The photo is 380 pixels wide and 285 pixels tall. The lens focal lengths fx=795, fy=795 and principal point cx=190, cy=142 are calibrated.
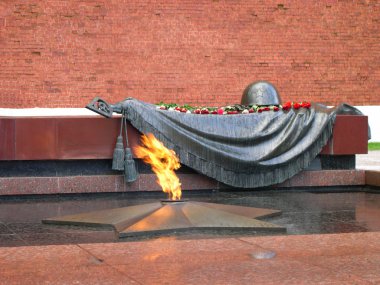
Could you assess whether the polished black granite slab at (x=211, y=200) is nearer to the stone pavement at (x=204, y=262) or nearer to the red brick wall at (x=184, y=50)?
the stone pavement at (x=204, y=262)

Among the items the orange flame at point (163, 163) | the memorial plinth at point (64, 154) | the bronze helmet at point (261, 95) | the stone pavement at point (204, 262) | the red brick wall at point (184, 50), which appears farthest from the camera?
the red brick wall at point (184, 50)

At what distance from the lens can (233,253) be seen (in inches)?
134

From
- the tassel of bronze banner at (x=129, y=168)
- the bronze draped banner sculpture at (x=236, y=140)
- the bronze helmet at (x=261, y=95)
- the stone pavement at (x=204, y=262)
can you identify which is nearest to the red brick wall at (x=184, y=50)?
the bronze helmet at (x=261, y=95)

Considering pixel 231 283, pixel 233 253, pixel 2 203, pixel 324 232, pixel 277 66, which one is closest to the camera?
pixel 231 283

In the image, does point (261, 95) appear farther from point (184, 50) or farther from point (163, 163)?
point (184, 50)

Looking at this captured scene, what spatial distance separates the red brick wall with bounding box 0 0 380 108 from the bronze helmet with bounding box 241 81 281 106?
458 centimetres

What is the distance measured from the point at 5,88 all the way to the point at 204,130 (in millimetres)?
5631

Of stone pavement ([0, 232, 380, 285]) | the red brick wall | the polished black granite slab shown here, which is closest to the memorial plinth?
the polished black granite slab

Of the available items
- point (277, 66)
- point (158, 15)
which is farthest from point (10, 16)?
point (277, 66)

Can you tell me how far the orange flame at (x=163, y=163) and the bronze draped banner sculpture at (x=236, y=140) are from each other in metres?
0.15

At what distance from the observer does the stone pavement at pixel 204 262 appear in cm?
288

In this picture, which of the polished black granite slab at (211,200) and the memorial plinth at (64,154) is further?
the memorial plinth at (64,154)

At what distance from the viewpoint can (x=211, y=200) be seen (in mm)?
6086

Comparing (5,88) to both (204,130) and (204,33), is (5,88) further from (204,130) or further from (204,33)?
(204,130)
